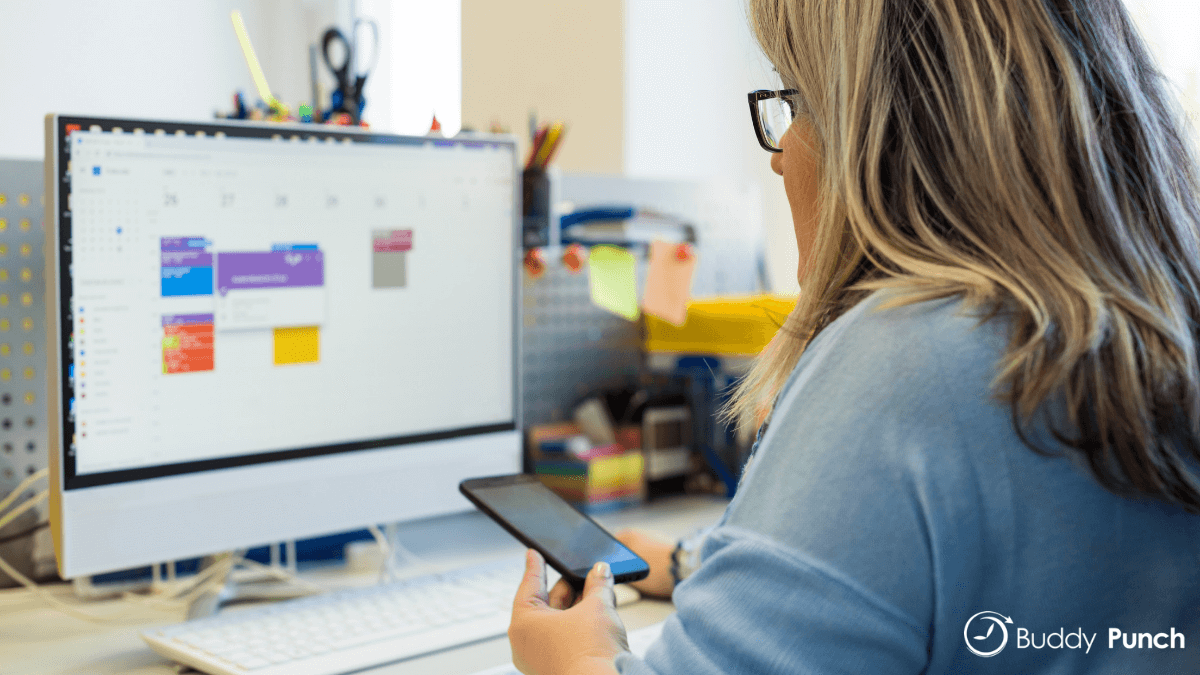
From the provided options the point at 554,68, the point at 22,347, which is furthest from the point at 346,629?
the point at 554,68

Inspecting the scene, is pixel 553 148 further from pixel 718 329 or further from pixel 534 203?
pixel 718 329

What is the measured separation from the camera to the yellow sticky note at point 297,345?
0.87 metres

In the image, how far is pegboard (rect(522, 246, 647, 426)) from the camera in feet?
4.41

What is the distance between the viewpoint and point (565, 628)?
0.58m

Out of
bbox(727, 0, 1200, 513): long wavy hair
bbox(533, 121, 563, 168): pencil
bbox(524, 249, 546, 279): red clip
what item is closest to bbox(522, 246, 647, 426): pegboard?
bbox(524, 249, 546, 279): red clip

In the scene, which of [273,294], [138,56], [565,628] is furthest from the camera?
[138,56]

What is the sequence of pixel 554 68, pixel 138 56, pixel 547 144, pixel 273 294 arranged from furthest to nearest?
pixel 554 68 → pixel 138 56 → pixel 547 144 → pixel 273 294

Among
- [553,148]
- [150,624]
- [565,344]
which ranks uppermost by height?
[553,148]

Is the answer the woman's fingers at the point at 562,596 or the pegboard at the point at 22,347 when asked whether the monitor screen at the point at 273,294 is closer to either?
the pegboard at the point at 22,347

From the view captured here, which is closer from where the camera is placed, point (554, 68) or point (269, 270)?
point (269, 270)

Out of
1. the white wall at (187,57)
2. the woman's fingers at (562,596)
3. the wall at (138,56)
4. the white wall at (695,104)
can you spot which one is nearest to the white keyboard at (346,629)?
the woman's fingers at (562,596)

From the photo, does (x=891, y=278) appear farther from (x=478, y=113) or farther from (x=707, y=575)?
(x=478, y=113)

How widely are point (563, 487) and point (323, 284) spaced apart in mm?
497

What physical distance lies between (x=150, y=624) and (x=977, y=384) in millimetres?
762
